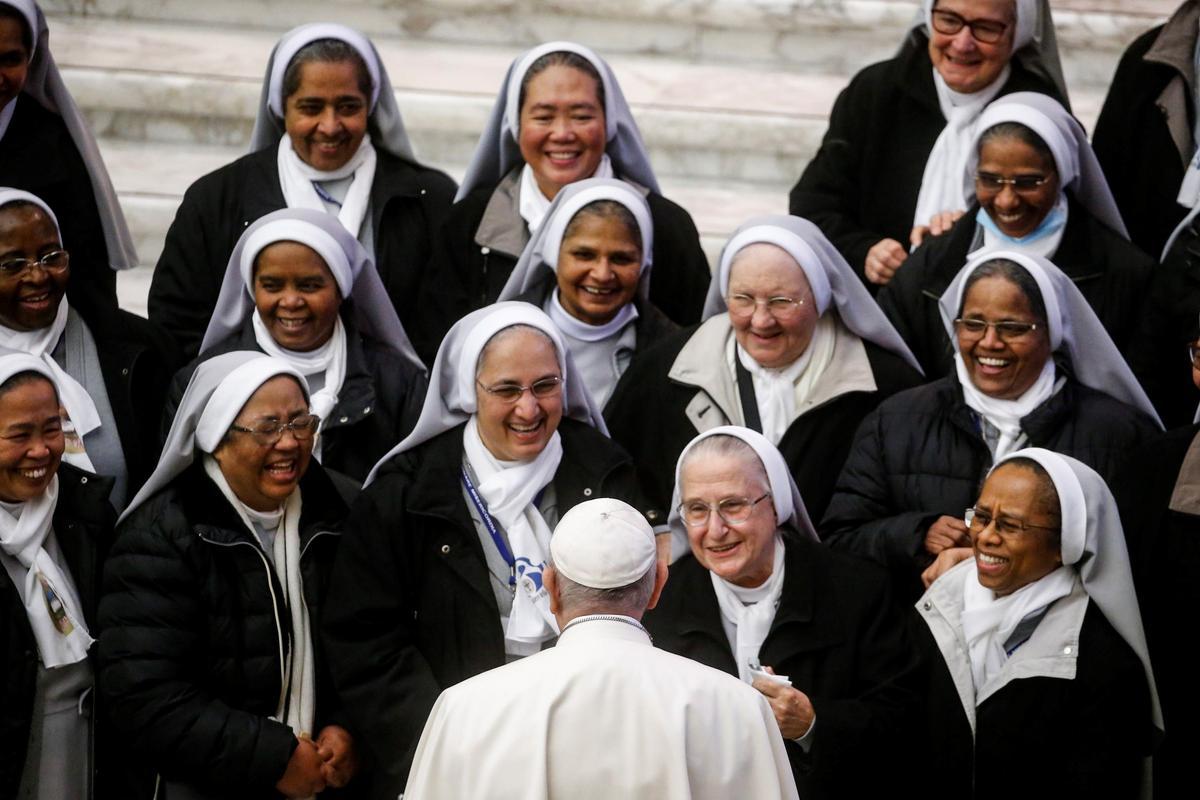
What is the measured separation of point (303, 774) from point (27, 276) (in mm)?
1905

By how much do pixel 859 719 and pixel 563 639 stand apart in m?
1.74

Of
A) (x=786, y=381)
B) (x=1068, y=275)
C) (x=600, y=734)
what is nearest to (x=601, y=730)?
(x=600, y=734)

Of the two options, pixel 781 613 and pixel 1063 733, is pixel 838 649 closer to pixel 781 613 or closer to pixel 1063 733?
pixel 781 613

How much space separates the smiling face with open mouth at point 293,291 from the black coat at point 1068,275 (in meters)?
1.97

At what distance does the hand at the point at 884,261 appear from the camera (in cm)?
828

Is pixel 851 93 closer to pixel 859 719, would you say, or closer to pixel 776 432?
pixel 776 432

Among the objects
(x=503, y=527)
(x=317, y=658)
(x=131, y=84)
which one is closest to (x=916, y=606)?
(x=503, y=527)

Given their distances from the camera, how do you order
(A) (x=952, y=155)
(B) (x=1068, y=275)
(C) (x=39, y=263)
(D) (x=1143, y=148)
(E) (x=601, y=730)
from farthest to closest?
1. (D) (x=1143, y=148)
2. (A) (x=952, y=155)
3. (B) (x=1068, y=275)
4. (C) (x=39, y=263)
5. (E) (x=601, y=730)

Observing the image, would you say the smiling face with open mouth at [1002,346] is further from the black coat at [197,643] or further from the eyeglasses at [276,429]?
the black coat at [197,643]

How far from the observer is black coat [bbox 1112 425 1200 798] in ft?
23.0

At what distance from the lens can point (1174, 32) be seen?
866 centimetres

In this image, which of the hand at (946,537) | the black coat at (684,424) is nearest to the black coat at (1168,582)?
the hand at (946,537)

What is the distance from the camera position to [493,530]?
6.96m

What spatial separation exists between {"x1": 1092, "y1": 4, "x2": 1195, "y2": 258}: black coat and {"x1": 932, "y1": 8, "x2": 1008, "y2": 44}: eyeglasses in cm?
61
